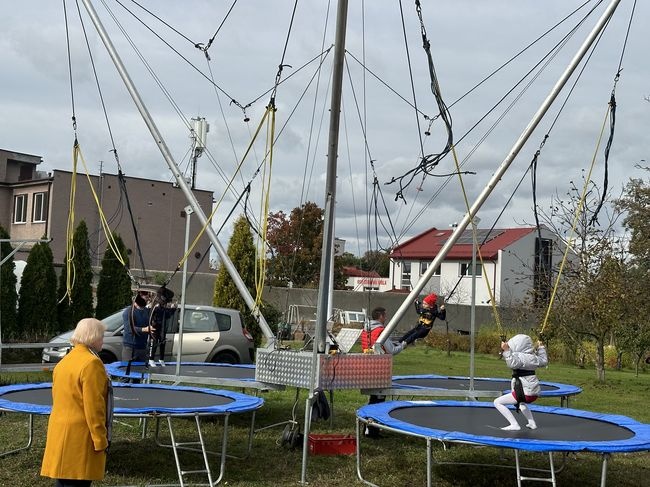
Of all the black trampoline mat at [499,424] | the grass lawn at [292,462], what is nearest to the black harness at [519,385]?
the black trampoline mat at [499,424]

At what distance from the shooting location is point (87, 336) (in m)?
4.29

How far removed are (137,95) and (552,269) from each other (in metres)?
13.3

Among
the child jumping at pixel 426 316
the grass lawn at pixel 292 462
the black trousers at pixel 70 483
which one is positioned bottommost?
the grass lawn at pixel 292 462

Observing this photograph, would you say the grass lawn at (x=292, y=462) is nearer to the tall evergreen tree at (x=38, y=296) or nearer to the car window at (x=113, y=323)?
the car window at (x=113, y=323)

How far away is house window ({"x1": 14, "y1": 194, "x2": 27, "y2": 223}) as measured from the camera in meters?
28.8

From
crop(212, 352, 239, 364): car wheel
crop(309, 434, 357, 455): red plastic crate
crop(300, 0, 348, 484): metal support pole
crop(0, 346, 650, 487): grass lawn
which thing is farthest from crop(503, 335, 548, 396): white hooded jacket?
crop(212, 352, 239, 364): car wheel

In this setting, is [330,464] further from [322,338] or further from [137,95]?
[137,95]

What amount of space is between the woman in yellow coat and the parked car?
25.6 feet

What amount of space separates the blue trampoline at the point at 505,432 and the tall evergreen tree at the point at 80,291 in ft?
39.5

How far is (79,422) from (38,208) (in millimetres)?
25743

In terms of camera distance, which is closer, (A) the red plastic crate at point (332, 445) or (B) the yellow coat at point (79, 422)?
(B) the yellow coat at point (79, 422)

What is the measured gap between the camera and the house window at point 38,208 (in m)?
27.9

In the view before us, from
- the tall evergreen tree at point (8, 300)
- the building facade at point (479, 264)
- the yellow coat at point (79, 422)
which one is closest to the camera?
A: the yellow coat at point (79, 422)

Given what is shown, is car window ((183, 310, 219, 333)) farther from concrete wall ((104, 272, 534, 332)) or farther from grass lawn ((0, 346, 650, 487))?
concrete wall ((104, 272, 534, 332))
